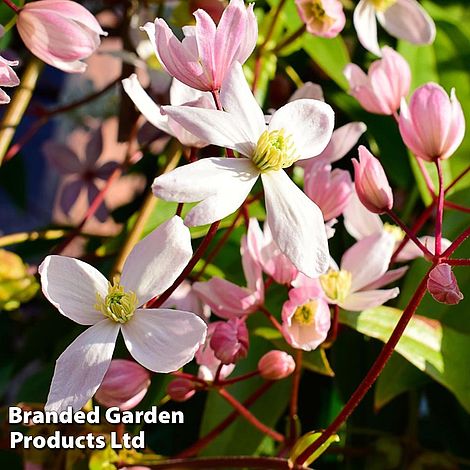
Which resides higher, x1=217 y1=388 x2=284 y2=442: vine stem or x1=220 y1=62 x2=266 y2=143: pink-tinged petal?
x1=220 y1=62 x2=266 y2=143: pink-tinged petal

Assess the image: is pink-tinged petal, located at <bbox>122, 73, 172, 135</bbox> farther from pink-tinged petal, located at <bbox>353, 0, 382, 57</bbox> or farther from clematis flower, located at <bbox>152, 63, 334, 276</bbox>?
pink-tinged petal, located at <bbox>353, 0, 382, 57</bbox>

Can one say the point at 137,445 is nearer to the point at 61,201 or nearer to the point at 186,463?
the point at 186,463

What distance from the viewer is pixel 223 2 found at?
0.46 m

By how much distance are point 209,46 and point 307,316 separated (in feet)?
0.39

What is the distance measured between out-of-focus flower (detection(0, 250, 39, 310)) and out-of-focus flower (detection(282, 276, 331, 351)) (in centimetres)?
16

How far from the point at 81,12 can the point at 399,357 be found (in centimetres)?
24

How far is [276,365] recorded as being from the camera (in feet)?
1.18

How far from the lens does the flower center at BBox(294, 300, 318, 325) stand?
0.35 m

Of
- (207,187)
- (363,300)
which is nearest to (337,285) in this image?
(363,300)

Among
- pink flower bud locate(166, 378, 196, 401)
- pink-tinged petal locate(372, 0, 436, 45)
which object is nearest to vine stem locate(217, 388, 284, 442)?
pink flower bud locate(166, 378, 196, 401)

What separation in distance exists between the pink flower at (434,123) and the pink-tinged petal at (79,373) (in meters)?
0.16

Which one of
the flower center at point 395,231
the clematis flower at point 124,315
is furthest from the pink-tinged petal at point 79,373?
the flower center at point 395,231

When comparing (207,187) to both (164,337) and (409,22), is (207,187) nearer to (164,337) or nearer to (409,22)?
(164,337)

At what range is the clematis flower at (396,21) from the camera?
1.53 feet
